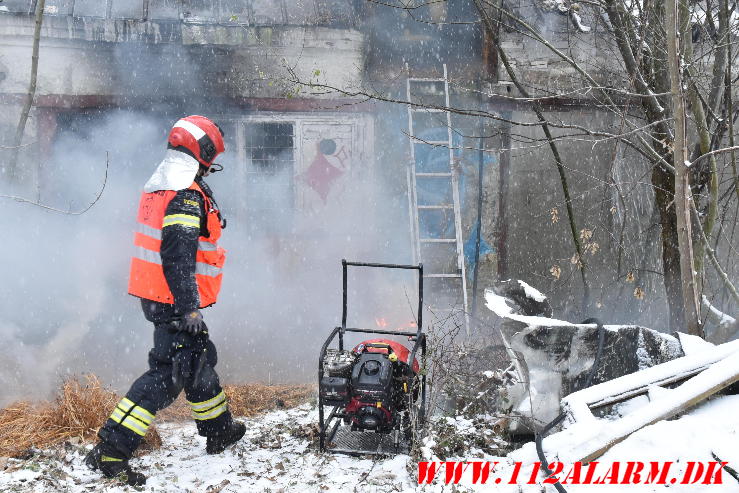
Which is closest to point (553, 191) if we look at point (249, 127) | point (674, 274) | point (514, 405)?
point (674, 274)

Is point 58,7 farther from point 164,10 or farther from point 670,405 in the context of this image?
point 670,405

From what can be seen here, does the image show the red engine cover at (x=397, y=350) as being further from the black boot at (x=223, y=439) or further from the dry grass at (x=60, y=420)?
the dry grass at (x=60, y=420)

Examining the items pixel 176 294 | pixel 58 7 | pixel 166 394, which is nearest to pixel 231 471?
pixel 166 394

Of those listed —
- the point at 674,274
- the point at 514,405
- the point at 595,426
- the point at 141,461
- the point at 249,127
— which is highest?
the point at 249,127

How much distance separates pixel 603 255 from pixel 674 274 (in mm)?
3125

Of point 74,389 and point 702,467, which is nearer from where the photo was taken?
point 702,467

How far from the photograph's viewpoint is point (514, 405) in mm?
4211

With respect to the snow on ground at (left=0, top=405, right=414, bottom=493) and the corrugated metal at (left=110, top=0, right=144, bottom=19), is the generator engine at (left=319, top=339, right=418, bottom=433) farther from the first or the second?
the corrugated metal at (left=110, top=0, right=144, bottom=19)

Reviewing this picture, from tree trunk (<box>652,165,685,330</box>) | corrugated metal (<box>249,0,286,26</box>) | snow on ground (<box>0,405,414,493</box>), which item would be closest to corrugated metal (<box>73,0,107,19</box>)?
corrugated metal (<box>249,0,286,26</box>)

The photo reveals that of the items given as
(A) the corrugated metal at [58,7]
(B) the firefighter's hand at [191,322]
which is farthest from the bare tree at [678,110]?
(A) the corrugated metal at [58,7]

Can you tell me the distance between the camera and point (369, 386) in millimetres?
3762

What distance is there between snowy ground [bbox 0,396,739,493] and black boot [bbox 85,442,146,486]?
0.18 feet

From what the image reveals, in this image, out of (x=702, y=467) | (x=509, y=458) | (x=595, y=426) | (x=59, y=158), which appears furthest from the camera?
(x=59, y=158)

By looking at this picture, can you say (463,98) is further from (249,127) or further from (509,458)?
(509,458)
